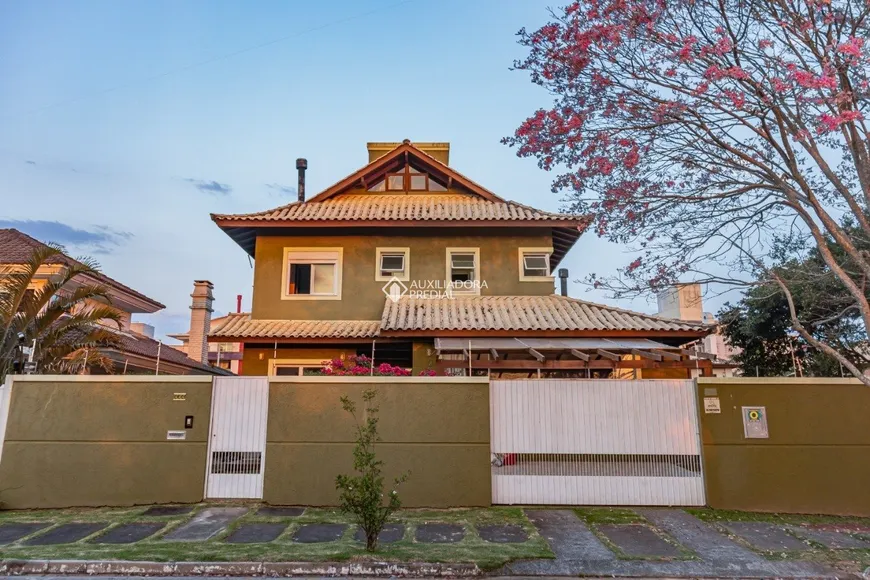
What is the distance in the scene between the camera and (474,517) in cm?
871

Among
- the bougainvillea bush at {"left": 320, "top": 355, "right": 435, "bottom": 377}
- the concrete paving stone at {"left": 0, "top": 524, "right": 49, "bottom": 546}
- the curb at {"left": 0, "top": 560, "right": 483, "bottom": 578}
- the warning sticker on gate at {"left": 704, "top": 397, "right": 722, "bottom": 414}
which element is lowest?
the curb at {"left": 0, "top": 560, "right": 483, "bottom": 578}

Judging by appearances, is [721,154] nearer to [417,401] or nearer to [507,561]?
[417,401]

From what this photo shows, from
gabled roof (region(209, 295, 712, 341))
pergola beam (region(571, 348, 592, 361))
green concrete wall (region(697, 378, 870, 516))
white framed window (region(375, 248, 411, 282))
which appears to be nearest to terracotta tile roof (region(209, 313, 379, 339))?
gabled roof (region(209, 295, 712, 341))

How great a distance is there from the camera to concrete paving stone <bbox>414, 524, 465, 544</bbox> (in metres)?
7.48

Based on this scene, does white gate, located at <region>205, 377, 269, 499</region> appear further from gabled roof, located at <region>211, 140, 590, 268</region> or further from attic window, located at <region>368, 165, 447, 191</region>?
attic window, located at <region>368, 165, 447, 191</region>

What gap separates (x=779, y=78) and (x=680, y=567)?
22.4 feet

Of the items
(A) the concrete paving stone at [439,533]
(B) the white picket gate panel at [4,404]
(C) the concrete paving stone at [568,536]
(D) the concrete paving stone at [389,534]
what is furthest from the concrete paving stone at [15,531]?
(C) the concrete paving stone at [568,536]

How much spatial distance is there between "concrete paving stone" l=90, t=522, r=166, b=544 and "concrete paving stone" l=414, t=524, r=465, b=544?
3.92 meters

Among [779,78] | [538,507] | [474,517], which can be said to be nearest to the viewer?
[779,78]

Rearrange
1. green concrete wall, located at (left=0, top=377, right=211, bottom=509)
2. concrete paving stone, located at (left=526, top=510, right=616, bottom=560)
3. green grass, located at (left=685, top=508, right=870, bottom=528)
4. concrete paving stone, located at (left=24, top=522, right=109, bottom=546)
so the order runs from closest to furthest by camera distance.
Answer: concrete paving stone, located at (left=526, top=510, right=616, bottom=560) → concrete paving stone, located at (left=24, top=522, right=109, bottom=546) → green grass, located at (left=685, top=508, right=870, bottom=528) → green concrete wall, located at (left=0, top=377, right=211, bottom=509)

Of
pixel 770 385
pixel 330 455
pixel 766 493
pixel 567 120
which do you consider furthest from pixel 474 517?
pixel 567 120

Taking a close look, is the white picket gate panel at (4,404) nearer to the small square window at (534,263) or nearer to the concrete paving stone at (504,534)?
the concrete paving stone at (504,534)

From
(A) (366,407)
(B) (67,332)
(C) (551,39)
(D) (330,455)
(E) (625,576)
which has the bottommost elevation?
(E) (625,576)

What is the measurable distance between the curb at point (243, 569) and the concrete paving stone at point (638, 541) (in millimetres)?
2274
